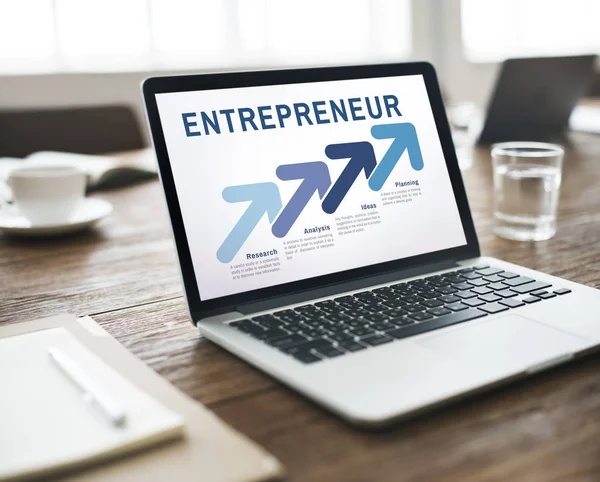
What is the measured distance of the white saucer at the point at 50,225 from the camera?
1016 mm

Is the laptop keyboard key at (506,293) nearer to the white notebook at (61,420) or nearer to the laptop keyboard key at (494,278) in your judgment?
the laptop keyboard key at (494,278)

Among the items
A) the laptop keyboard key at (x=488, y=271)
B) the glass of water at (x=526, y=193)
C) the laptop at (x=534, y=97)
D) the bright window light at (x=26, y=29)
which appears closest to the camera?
the laptop keyboard key at (x=488, y=271)

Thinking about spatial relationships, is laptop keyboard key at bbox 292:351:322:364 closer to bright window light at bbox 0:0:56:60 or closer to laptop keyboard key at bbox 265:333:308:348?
laptop keyboard key at bbox 265:333:308:348

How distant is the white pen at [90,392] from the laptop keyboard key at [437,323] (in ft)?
0.76

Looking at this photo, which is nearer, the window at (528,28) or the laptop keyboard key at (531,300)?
the laptop keyboard key at (531,300)

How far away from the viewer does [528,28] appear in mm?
4383

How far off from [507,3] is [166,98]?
13.8ft

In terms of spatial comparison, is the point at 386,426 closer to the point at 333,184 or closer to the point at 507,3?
the point at 333,184

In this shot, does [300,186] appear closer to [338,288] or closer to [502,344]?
[338,288]

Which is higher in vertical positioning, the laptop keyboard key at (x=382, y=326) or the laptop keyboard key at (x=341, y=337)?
the laptop keyboard key at (x=341, y=337)

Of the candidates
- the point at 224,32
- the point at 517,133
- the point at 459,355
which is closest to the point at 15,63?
the point at 224,32

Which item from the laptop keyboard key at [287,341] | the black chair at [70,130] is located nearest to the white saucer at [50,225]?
the laptop keyboard key at [287,341]

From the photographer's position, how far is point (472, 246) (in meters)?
0.79

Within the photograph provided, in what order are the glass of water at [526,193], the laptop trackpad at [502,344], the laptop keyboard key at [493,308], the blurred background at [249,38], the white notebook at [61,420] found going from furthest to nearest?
the blurred background at [249,38], the glass of water at [526,193], the laptop keyboard key at [493,308], the laptop trackpad at [502,344], the white notebook at [61,420]
